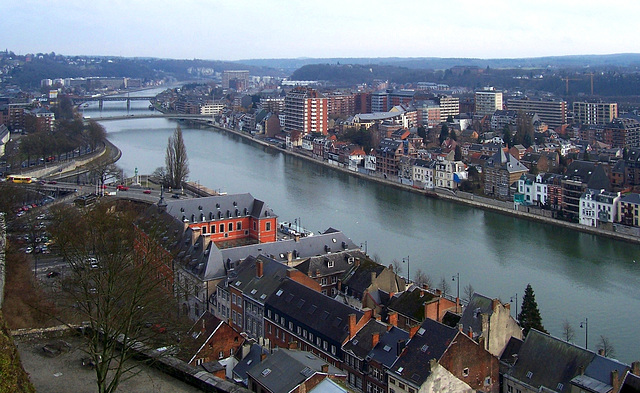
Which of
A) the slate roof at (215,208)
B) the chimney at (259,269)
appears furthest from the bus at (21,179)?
the chimney at (259,269)

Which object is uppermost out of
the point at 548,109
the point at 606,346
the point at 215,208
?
the point at 548,109

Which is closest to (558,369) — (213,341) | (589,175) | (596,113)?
(213,341)

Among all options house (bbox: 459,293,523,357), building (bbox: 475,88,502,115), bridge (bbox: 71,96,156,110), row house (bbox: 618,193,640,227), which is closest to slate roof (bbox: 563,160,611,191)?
row house (bbox: 618,193,640,227)

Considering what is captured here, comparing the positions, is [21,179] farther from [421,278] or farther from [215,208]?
[421,278]

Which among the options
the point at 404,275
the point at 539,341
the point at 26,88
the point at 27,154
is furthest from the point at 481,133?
the point at 26,88

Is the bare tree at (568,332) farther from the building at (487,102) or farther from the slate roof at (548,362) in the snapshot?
the building at (487,102)

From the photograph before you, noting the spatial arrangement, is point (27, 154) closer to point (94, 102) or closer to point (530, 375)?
point (530, 375)
